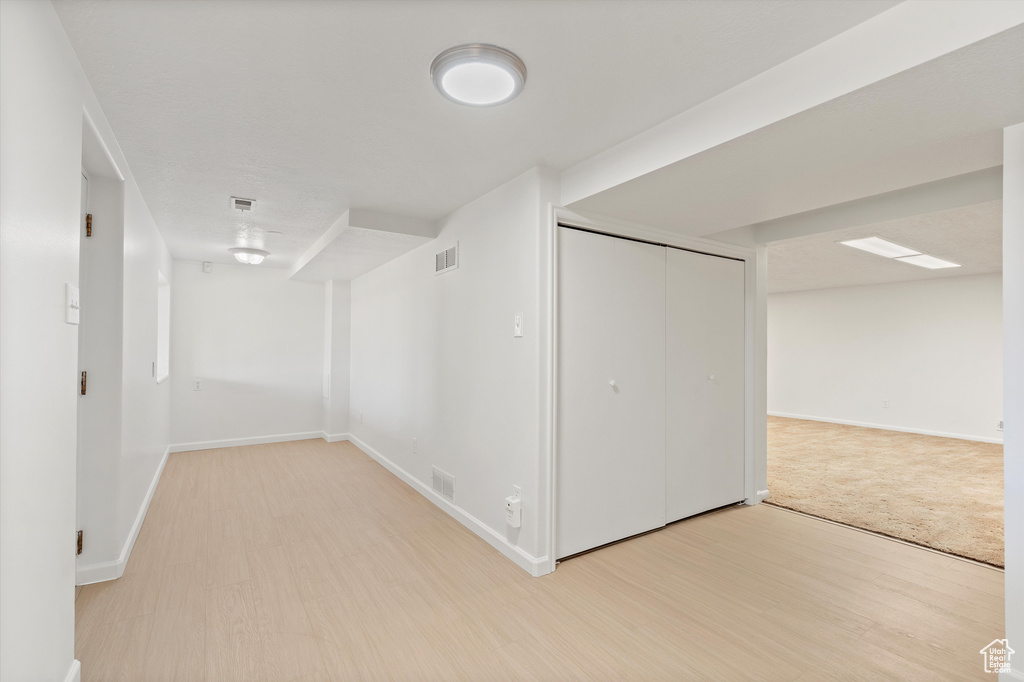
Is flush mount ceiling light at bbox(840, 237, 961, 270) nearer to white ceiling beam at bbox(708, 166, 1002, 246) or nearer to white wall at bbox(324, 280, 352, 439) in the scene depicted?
white ceiling beam at bbox(708, 166, 1002, 246)

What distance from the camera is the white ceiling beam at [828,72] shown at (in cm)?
136

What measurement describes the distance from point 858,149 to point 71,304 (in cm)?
317

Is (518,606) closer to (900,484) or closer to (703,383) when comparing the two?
(703,383)

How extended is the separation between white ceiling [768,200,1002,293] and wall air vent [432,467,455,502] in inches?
140

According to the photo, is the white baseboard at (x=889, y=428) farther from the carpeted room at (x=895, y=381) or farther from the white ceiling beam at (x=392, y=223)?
the white ceiling beam at (x=392, y=223)

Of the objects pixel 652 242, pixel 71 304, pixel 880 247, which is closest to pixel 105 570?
Result: pixel 71 304

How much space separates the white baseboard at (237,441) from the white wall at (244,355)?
0.04 ft

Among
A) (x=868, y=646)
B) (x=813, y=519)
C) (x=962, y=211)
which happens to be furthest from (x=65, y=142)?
(x=962, y=211)

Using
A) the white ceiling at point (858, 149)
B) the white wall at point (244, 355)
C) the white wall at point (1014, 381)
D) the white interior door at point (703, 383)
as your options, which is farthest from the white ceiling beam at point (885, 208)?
the white wall at point (244, 355)

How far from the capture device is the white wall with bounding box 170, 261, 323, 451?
588 centimetres

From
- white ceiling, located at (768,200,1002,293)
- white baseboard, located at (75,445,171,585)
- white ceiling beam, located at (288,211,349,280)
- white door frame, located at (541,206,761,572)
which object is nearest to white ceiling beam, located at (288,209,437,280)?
white ceiling beam, located at (288,211,349,280)

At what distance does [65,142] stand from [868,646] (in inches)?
146

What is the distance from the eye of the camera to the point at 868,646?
206 cm

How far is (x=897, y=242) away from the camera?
4668 millimetres
